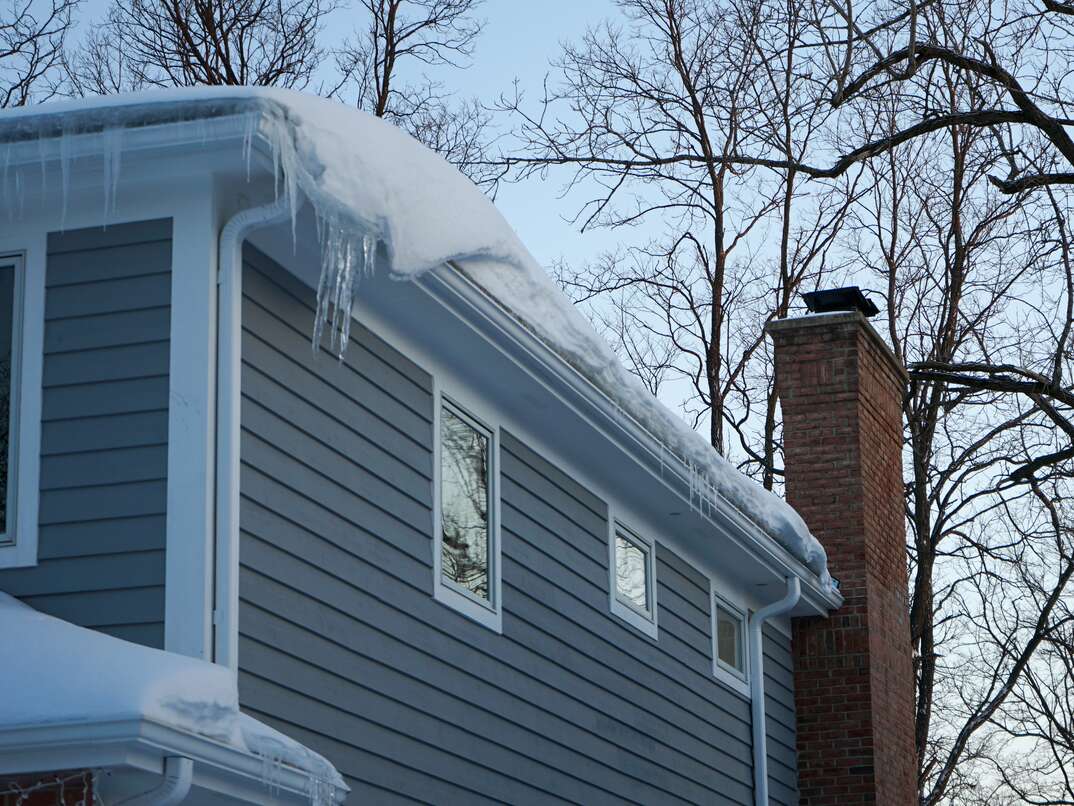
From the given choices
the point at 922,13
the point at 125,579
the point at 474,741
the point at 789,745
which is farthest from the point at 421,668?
the point at 922,13

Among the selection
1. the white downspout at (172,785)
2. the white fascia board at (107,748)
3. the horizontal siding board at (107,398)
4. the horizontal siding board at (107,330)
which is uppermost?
the horizontal siding board at (107,330)

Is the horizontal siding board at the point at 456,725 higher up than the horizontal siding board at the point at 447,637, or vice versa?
the horizontal siding board at the point at 447,637

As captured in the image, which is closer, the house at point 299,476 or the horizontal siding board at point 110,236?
the house at point 299,476

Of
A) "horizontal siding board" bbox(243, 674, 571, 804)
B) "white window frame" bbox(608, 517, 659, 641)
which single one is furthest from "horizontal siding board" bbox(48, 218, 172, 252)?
"white window frame" bbox(608, 517, 659, 641)

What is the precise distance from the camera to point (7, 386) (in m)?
6.47

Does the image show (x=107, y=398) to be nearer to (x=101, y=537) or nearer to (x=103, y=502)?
(x=103, y=502)

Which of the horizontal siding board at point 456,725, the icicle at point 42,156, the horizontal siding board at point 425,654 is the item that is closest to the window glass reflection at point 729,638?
the horizontal siding board at point 425,654

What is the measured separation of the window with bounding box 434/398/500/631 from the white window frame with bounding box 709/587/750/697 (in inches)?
145

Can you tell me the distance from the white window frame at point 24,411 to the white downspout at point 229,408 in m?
0.77

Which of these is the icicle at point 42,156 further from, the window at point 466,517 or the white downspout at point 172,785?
the window at point 466,517

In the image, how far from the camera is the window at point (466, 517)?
8055 millimetres

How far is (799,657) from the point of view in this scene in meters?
13.3

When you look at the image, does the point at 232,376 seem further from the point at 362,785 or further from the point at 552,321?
the point at 552,321

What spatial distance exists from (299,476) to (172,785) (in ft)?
6.64
